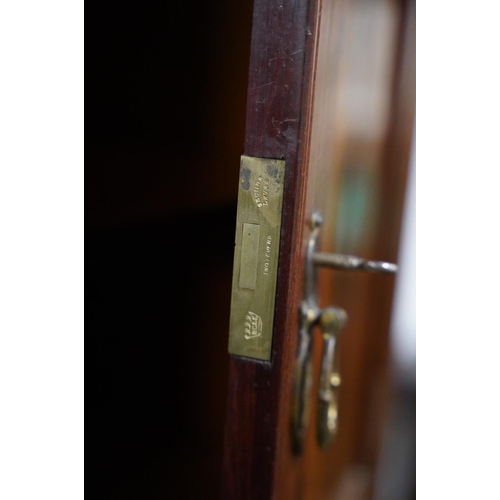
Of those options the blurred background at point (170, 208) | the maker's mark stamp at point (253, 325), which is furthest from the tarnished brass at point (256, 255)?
the blurred background at point (170, 208)

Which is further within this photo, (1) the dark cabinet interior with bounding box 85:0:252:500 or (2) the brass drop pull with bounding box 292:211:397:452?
(1) the dark cabinet interior with bounding box 85:0:252:500

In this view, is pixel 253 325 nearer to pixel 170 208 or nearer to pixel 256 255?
pixel 256 255

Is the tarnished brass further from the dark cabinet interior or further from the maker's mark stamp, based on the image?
the dark cabinet interior

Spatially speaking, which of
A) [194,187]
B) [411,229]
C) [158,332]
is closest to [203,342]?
[158,332]

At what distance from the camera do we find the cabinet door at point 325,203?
48cm

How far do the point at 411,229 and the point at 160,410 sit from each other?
1.83 ft

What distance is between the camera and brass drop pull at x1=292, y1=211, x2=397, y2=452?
573mm

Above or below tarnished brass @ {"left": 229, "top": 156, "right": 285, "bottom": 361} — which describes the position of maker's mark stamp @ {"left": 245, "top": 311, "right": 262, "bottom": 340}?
below

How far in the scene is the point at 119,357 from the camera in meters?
0.83

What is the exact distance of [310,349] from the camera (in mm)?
586

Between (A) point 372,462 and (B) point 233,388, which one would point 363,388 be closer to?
(A) point 372,462

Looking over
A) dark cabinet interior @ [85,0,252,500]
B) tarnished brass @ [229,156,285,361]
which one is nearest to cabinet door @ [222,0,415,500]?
tarnished brass @ [229,156,285,361]

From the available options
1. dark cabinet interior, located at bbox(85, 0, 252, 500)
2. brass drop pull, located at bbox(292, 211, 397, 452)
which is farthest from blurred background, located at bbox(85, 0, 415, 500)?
brass drop pull, located at bbox(292, 211, 397, 452)

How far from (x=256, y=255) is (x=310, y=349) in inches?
5.1
